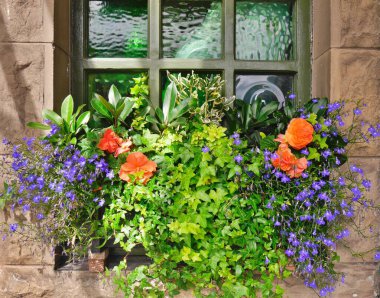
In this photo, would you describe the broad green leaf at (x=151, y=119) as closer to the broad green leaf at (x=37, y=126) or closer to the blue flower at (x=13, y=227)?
the broad green leaf at (x=37, y=126)

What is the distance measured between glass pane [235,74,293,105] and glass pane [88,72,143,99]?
0.54 m

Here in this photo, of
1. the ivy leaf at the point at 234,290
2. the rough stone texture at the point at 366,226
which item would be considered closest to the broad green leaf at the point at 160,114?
the ivy leaf at the point at 234,290

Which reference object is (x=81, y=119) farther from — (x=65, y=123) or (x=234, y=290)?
(x=234, y=290)

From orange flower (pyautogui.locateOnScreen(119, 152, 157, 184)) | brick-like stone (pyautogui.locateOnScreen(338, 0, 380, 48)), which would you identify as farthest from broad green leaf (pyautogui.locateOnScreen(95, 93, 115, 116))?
brick-like stone (pyautogui.locateOnScreen(338, 0, 380, 48))

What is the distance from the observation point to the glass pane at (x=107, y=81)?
2.03 m

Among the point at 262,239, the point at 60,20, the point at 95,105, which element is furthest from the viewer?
the point at 60,20

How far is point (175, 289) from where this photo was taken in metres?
1.64

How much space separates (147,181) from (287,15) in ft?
3.87

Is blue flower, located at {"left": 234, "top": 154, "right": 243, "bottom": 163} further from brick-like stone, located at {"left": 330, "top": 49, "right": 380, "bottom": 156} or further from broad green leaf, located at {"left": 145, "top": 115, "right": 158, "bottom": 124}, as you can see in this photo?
brick-like stone, located at {"left": 330, "top": 49, "right": 380, "bottom": 156}

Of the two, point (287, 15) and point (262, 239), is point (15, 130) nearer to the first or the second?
point (262, 239)

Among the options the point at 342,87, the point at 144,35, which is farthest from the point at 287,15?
A: the point at 144,35

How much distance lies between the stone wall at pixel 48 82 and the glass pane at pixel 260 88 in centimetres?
29

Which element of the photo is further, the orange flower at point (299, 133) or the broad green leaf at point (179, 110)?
the broad green leaf at point (179, 110)

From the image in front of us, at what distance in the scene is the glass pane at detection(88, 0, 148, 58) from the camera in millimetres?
2043
